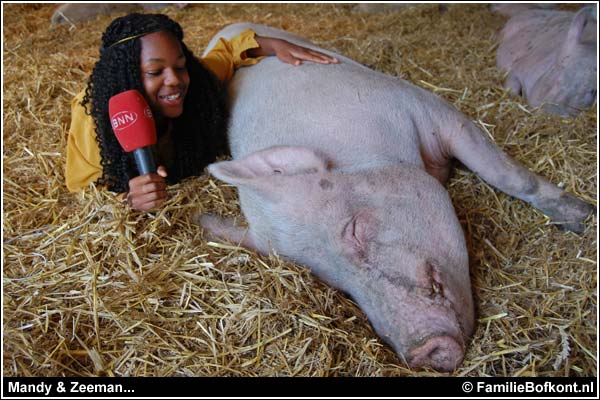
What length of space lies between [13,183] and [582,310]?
3171mm

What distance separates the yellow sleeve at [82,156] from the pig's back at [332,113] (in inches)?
31.8

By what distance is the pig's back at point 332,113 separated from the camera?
2.69 meters

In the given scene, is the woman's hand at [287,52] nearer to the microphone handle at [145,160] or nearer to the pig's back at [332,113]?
Result: the pig's back at [332,113]

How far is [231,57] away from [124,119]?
133cm

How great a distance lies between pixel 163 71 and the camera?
2.92 metres

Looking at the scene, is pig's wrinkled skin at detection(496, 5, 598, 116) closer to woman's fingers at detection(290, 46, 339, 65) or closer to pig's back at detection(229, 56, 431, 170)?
pig's back at detection(229, 56, 431, 170)

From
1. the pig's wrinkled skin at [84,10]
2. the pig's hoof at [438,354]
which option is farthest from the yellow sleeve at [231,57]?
the pig's wrinkled skin at [84,10]

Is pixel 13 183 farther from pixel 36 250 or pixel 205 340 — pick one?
pixel 205 340

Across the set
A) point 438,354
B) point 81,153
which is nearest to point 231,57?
point 81,153

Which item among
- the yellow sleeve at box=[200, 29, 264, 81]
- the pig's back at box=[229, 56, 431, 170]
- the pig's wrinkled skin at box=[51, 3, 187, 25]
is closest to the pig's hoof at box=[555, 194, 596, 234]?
the pig's back at box=[229, 56, 431, 170]
